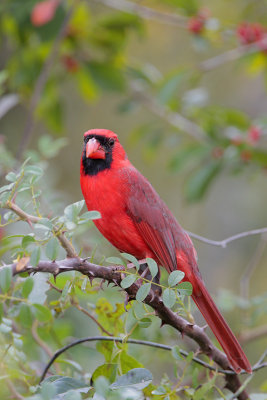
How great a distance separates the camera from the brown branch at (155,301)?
1641 mm

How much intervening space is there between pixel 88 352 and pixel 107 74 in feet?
8.18

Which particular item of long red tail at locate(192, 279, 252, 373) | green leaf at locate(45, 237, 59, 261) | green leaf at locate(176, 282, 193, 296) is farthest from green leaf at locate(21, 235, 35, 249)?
long red tail at locate(192, 279, 252, 373)

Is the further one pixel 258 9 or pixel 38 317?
pixel 258 9

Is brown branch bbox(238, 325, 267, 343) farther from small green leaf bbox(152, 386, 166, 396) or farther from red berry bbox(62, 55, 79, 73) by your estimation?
red berry bbox(62, 55, 79, 73)

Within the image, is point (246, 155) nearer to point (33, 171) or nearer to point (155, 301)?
point (155, 301)

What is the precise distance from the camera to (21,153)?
340 cm

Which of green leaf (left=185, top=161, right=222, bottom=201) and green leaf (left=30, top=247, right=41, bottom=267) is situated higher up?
green leaf (left=30, top=247, right=41, bottom=267)

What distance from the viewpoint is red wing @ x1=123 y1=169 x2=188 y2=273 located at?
102 inches

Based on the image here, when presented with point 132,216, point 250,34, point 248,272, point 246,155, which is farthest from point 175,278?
point 250,34

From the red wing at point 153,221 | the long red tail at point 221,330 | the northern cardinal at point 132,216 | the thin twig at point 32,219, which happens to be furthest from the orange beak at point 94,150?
the thin twig at point 32,219

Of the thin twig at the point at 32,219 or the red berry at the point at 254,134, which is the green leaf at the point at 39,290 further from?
the red berry at the point at 254,134

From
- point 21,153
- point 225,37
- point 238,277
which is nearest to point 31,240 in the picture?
point 21,153

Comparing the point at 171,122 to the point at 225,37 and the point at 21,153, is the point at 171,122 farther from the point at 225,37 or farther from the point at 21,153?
the point at 21,153

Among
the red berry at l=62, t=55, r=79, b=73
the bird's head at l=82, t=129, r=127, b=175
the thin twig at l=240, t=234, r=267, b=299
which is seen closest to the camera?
the bird's head at l=82, t=129, r=127, b=175
